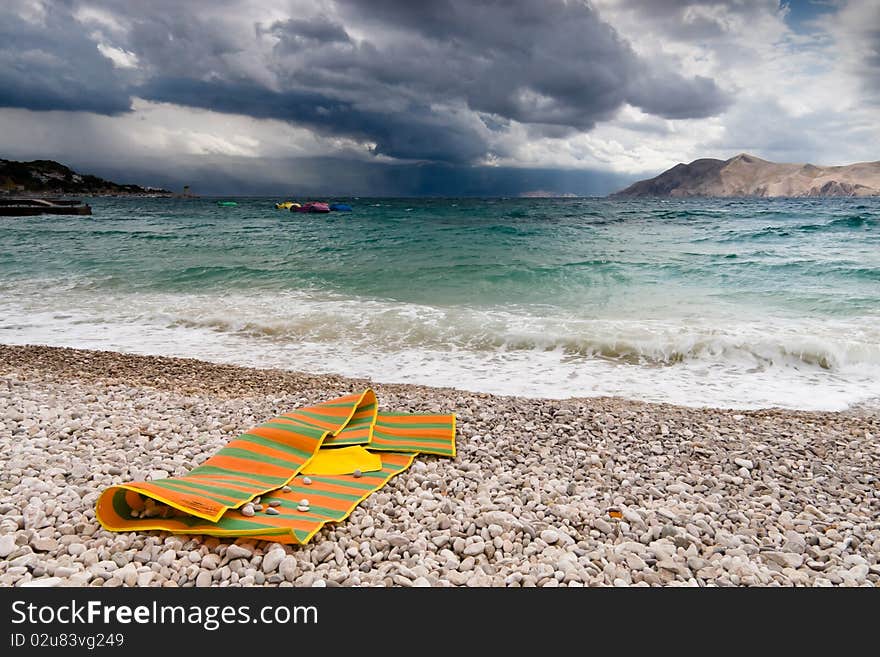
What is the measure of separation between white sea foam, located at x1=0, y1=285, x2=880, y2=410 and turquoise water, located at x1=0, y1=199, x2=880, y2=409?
0.04m

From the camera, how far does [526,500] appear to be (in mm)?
3484

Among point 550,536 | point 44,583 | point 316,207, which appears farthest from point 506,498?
point 316,207

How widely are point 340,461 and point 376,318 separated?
678 cm

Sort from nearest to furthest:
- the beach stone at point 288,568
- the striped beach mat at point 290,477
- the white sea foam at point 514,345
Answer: the beach stone at point 288,568, the striped beach mat at point 290,477, the white sea foam at point 514,345

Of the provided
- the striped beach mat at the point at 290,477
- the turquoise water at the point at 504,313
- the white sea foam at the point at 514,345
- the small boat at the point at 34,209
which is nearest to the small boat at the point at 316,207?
the small boat at the point at 34,209

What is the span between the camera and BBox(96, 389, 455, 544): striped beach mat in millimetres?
3004

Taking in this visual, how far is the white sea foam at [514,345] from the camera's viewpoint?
7047 mm

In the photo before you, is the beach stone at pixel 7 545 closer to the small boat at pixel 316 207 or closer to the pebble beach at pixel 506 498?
the pebble beach at pixel 506 498

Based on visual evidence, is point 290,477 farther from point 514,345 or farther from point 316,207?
point 316,207

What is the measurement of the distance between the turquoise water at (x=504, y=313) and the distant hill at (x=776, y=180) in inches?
6000

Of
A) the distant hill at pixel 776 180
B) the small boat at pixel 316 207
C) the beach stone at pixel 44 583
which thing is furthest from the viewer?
the distant hill at pixel 776 180

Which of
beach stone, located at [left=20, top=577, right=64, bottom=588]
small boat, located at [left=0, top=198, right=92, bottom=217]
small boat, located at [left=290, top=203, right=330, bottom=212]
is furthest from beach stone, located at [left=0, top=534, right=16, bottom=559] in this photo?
small boat, located at [left=290, top=203, right=330, bottom=212]
